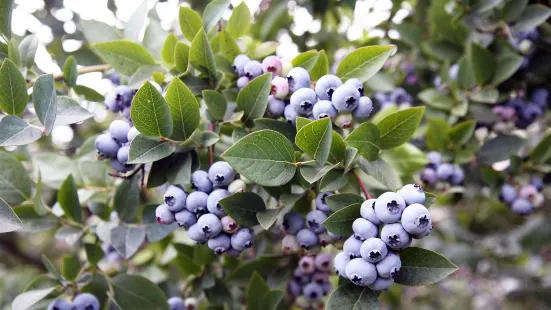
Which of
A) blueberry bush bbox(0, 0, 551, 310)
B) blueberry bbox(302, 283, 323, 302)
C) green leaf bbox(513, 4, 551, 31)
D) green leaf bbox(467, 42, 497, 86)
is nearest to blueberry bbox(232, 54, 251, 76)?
blueberry bush bbox(0, 0, 551, 310)

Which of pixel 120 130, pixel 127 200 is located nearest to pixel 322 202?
pixel 120 130

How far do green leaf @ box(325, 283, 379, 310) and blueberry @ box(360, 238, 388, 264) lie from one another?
106mm

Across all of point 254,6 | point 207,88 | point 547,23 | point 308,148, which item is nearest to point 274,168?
point 308,148

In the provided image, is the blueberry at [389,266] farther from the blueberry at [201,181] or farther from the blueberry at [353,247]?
the blueberry at [201,181]

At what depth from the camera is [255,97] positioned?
1.26 m

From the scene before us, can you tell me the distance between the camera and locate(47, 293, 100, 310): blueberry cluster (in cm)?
139

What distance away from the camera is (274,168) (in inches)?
44.6

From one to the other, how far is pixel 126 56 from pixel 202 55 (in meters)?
0.30

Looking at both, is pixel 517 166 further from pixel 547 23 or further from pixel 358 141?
pixel 358 141

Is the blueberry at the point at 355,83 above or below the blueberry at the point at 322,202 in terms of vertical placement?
above

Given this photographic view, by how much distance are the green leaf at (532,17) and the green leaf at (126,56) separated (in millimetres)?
1350

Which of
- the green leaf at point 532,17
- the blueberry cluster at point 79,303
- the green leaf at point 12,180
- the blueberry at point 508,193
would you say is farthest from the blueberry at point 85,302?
the green leaf at point 532,17

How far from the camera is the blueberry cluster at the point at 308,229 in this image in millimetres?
1223

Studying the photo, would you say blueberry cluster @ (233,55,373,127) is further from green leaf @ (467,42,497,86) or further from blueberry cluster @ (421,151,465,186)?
green leaf @ (467,42,497,86)
